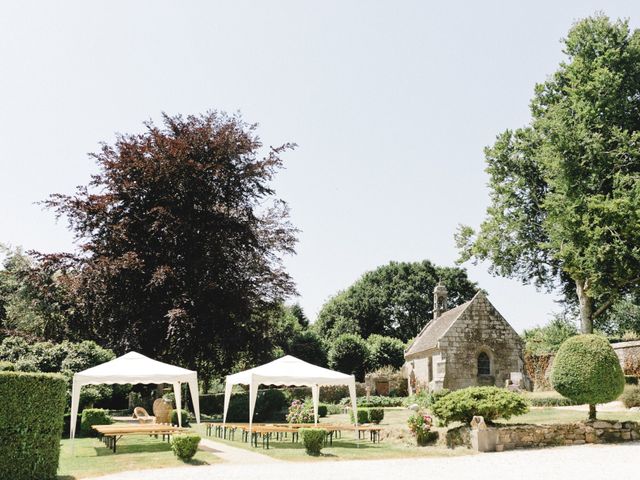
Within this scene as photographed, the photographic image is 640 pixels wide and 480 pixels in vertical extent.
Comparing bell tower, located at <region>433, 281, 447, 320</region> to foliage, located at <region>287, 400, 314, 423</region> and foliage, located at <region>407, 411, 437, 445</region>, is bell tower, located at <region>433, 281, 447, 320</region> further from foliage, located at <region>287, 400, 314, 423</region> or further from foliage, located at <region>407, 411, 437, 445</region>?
foliage, located at <region>407, 411, 437, 445</region>

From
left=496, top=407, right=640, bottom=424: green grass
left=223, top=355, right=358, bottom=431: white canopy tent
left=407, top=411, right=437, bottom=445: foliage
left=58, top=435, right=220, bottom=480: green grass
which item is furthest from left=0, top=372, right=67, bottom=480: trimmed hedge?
left=496, top=407, right=640, bottom=424: green grass

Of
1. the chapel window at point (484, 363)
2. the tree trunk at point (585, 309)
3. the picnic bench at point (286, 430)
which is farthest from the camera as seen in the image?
the chapel window at point (484, 363)

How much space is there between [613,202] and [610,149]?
405 centimetres

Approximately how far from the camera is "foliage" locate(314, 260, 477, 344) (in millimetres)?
62156

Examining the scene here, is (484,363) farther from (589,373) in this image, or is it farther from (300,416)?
(589,373)

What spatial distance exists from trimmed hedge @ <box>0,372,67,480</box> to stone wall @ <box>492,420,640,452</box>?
1069cm

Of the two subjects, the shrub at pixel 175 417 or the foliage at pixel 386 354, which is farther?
the foliage at pixel 386 354

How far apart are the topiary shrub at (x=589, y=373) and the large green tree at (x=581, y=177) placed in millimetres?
10965

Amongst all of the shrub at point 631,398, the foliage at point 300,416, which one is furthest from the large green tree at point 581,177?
the foliage at point 300,416

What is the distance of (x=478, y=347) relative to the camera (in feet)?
106

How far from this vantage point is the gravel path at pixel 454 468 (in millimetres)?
11398

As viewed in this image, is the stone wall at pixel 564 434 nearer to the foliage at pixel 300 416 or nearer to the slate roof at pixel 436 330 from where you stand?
the foliage at pixel 300 416

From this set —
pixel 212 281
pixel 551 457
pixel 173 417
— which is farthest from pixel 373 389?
pixel 551 457

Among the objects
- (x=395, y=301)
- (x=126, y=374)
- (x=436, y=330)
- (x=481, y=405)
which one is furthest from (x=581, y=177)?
(x=395, y=301)
